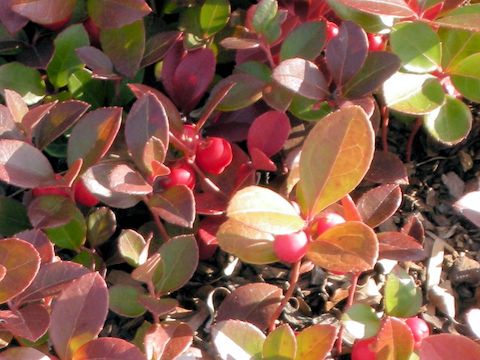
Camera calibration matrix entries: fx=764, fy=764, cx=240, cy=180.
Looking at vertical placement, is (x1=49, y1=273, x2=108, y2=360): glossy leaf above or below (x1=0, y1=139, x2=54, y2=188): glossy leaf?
below

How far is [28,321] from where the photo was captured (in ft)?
3.41

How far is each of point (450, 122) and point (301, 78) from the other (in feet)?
0.91

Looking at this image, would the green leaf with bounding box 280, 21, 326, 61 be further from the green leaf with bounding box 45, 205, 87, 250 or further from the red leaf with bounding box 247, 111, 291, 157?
the green leaf with bounding box 45, 205, 87, 250

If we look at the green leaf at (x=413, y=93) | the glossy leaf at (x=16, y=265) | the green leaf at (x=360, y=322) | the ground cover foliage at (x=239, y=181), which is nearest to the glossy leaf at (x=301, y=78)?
the ground cover foliage at (x=239, y=181)

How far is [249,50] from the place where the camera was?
1.32 meters

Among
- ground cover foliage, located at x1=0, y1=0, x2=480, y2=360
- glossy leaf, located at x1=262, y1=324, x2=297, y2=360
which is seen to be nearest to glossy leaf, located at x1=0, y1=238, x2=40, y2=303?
ground cover foliage, located at x1=0, y1=0, x2=480, y2=360

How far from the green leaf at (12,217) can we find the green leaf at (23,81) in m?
0.19

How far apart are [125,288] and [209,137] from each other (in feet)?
0.93

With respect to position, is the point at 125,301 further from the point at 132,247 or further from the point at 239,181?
the point at 239,181

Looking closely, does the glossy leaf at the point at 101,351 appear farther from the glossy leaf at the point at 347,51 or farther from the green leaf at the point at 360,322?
the glossy leaf at the point at 347,51

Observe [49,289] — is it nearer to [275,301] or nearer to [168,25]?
[275,301]

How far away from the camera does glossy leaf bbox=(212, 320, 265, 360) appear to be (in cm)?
102

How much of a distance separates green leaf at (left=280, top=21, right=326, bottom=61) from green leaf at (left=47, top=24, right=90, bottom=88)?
1.15 ft

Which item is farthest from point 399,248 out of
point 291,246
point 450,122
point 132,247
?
point 132,247
